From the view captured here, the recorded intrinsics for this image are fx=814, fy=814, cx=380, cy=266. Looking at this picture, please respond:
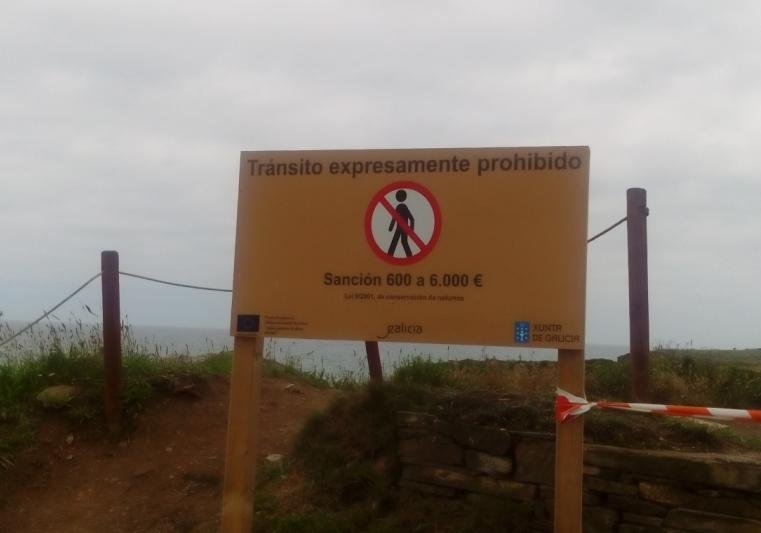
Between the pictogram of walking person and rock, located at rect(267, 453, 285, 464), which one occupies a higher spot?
the pictogram of walking person

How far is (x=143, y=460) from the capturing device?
6.77 m

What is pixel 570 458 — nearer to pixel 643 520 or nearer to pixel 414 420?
pixel 643 520

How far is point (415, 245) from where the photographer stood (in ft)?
14.4

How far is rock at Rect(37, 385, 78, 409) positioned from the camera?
717 centimetres

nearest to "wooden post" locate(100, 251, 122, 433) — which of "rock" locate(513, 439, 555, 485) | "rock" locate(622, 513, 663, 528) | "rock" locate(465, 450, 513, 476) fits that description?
"rock" locate(465, 450, 513, 476)

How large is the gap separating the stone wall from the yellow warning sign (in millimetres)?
1102

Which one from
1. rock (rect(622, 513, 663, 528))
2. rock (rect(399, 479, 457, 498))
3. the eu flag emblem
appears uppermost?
the eu flag emblem

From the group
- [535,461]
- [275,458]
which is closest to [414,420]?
[535,461]

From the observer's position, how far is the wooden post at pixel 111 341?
7.09 meters

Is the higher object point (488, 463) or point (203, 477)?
point (488, 463)

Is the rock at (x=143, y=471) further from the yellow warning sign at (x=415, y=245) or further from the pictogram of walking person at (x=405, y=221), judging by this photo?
the pictogram of walking person at (x=405, y=221)

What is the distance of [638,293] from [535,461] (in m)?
1.87

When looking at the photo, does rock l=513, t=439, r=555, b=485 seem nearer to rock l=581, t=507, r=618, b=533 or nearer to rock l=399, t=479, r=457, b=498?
rock l=581, t=507, r=618, b=533

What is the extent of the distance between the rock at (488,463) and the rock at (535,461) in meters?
0.06
